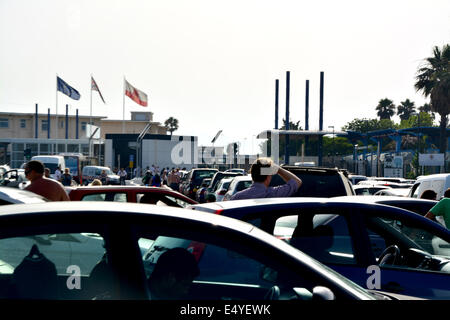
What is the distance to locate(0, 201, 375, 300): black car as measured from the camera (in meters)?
3.12

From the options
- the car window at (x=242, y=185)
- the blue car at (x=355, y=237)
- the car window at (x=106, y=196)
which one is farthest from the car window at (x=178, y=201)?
the blue car at (x=355, y=237)

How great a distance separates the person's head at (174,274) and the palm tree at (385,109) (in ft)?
376

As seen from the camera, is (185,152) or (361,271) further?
(185,152)

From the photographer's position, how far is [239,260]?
3250 millimetres

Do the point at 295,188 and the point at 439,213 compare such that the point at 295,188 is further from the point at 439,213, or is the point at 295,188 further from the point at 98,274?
the point at 98,274

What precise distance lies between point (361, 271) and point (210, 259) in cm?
275

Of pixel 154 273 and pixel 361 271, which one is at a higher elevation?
pixel 154 273

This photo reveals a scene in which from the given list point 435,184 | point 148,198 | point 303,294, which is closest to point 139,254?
point 303,294

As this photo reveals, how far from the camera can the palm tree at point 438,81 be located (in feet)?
148

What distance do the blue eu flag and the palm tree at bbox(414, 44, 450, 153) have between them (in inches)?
1391

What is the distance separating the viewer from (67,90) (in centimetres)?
6819

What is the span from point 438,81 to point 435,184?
113 ft
